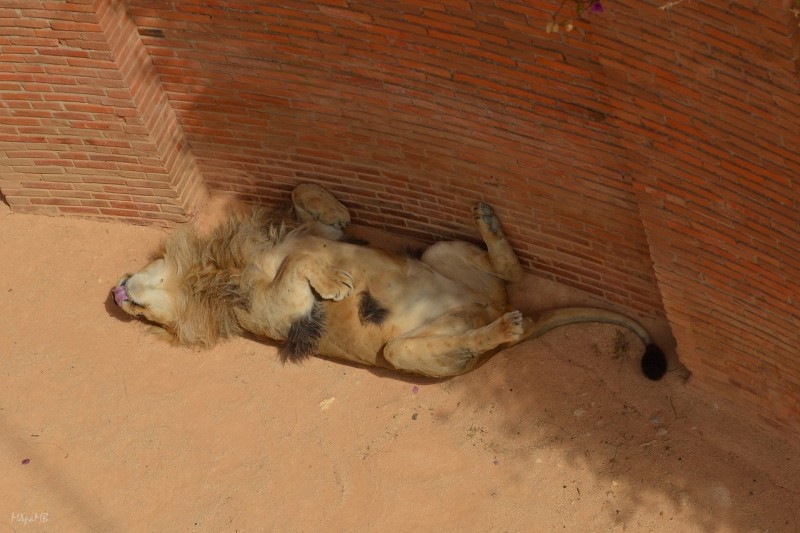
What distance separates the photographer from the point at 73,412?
753cm

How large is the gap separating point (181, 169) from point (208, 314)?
1.15 metres

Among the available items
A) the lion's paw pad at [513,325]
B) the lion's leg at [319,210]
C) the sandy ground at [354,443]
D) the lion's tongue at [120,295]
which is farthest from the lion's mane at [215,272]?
the lion's paw pad at [513,325]

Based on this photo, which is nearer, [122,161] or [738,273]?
[738,273]

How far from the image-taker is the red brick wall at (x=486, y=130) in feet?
17.0

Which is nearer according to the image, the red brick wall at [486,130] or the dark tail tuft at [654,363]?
the red brick wall at [486,130]

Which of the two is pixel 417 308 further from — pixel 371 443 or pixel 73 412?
pixel 73 412

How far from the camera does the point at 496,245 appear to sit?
7090 mm

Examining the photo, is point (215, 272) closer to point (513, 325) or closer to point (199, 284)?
point (199, 284)

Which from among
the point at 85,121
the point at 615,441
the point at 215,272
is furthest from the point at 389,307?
the point at 85,121

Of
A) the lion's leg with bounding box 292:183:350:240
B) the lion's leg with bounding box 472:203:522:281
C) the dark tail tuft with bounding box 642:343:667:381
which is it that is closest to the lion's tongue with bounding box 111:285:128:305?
the lion's leg with bounding box 292:183:350:240

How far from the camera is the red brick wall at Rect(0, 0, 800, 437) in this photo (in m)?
5.19

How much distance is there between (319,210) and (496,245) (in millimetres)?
1394

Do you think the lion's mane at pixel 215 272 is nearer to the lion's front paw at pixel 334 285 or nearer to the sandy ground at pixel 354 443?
the sandy ground at pixel 354 443

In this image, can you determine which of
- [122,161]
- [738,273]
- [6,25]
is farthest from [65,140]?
[738,273]
